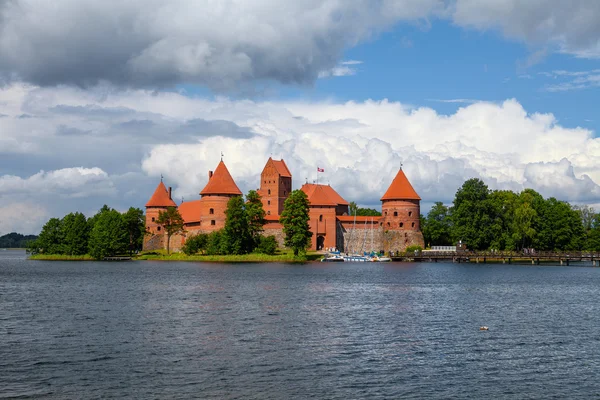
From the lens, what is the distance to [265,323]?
75.7 feet

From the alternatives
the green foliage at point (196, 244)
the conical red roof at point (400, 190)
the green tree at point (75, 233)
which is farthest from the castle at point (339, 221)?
the green tree at point (75, 233)

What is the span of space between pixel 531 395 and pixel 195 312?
47.7ft

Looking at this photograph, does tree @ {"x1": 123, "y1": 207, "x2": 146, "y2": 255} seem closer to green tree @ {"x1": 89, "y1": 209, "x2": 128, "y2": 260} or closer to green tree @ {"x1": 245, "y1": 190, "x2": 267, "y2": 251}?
green tree @ {"x1": 89, "y1": 209, "x2": 128, "y2": 260}

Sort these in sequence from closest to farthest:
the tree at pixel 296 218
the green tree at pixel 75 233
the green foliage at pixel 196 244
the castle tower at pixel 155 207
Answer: the tree at pixel 296 218 → the green foliage at pixel 196 244 → the green tree at pixel 75 233 → the castle tower at pixel 155 207

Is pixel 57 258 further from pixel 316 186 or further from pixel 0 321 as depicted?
pixel 0 321

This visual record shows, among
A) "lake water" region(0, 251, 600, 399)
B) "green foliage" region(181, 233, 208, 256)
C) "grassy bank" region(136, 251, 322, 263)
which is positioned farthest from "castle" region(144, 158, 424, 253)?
"lake water" region(0, 251, 600, 399)

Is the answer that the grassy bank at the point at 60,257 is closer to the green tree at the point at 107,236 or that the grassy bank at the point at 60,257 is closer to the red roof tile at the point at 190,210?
the green tree at the point at 107,236

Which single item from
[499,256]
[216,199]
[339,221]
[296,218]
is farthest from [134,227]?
[499,256]

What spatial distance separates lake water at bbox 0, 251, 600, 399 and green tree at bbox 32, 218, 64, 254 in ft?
141

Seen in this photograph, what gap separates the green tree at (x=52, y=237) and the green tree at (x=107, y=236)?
6.85 meters

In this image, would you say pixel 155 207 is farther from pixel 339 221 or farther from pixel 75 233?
pixel 339 221

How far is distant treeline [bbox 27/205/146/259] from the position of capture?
71.5 metres

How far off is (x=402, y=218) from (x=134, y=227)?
1194 inches

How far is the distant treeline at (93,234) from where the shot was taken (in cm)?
7150
